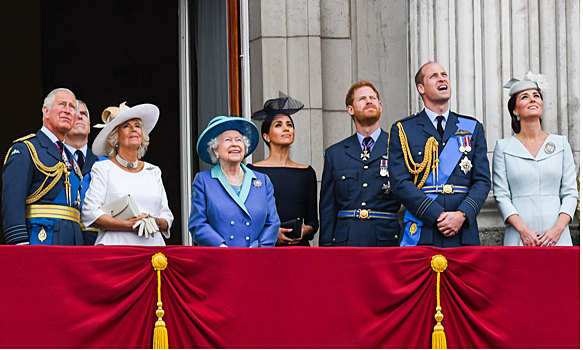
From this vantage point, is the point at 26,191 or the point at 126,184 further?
the point at 126,184

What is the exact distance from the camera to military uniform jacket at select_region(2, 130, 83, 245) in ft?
18.5

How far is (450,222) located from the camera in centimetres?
583

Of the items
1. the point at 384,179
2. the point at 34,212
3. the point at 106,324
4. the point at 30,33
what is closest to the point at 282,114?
the point at 384,179

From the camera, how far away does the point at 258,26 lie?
8.05m

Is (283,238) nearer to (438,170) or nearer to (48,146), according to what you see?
(438,170)

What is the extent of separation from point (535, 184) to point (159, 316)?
2579 millimetres

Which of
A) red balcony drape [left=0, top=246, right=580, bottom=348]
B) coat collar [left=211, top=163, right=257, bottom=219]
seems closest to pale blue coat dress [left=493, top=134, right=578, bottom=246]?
red balcony drape [left=0, top=246, right=580, bottom=348]

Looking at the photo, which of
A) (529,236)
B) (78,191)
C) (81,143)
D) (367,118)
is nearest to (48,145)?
(78,191)

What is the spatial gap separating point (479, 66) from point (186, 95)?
2.56 metres

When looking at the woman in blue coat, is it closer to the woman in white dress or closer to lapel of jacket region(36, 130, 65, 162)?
the woman in white dress

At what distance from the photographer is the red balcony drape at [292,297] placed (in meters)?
5.03

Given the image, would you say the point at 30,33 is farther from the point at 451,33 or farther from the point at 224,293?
the point at 224,293

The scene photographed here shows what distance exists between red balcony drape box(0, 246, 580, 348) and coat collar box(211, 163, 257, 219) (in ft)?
2.66

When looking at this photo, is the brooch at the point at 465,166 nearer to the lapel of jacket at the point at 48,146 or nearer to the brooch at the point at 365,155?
the brooch at the point at 365,155
